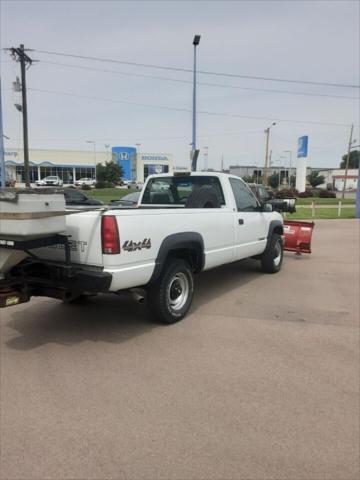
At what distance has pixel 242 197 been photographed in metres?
6.83

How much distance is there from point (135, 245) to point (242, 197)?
10.2 feet

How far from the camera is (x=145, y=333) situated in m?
4.77

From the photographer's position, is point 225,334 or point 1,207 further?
point 225,334

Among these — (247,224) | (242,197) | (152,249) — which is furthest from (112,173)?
(152,249)

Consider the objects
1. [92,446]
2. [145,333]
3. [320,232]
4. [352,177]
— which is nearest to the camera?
[92,446]

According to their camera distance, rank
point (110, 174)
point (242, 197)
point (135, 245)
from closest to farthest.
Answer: point (135, 245) < point (242, 197) < point (110, 174)

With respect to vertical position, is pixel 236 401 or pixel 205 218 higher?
pixel 205 218

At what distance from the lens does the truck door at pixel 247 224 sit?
639 centimetres

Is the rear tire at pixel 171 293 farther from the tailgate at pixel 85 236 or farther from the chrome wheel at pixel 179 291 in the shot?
the tailgate at pixel 85 236

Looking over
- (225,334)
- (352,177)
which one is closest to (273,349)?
(225,334)

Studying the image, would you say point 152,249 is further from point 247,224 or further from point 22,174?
point 22,174

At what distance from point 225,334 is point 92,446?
7.72 ft

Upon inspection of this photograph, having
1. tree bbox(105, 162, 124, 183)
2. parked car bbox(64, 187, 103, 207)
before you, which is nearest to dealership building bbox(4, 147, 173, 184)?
tree bbox(105, 162, 124, 183)

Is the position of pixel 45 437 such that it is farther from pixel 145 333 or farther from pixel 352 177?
pixel 352 177
